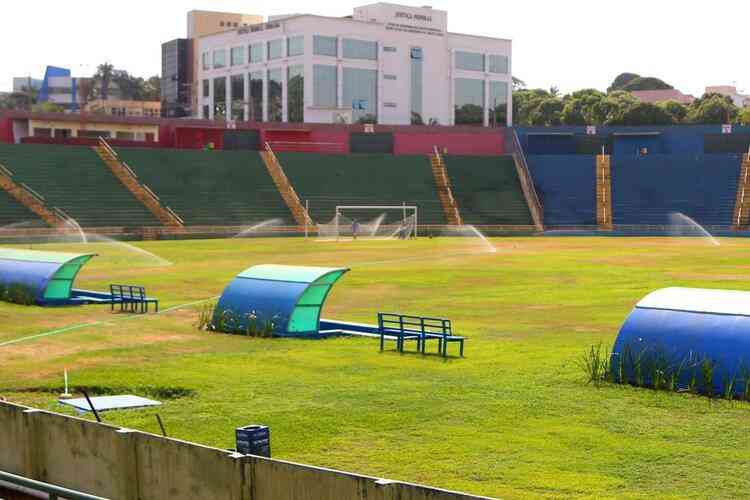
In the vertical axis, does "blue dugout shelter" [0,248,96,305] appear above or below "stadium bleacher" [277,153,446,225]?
below

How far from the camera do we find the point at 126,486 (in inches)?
536

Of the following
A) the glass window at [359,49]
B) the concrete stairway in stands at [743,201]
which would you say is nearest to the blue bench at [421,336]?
the concrete stairway in stands at [743,201]

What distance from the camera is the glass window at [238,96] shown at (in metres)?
154

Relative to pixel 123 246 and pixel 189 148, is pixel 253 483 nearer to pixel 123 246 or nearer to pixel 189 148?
pixel 123 246

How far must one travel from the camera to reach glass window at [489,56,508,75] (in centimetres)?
15625

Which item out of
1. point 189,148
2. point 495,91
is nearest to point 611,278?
point 189,148

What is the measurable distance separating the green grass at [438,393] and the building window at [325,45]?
323 feet

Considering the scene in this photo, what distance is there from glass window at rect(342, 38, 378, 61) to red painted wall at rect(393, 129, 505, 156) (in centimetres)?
3721

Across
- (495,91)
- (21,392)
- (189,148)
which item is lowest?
(21,392)

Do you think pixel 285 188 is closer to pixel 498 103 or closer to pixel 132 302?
pixel 132 302

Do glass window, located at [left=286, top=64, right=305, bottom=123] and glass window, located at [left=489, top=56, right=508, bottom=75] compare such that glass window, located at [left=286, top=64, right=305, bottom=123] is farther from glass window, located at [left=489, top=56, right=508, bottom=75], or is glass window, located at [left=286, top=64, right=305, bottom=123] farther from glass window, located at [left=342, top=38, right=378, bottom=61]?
glass window, located at [left=489, top=56, right=508, bottom=75]

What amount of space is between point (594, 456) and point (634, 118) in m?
150

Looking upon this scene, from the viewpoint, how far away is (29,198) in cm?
7975

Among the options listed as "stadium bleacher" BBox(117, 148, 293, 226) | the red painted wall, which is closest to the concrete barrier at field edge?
"stadium bleacher" BBox(117, 148, 293, 226)
